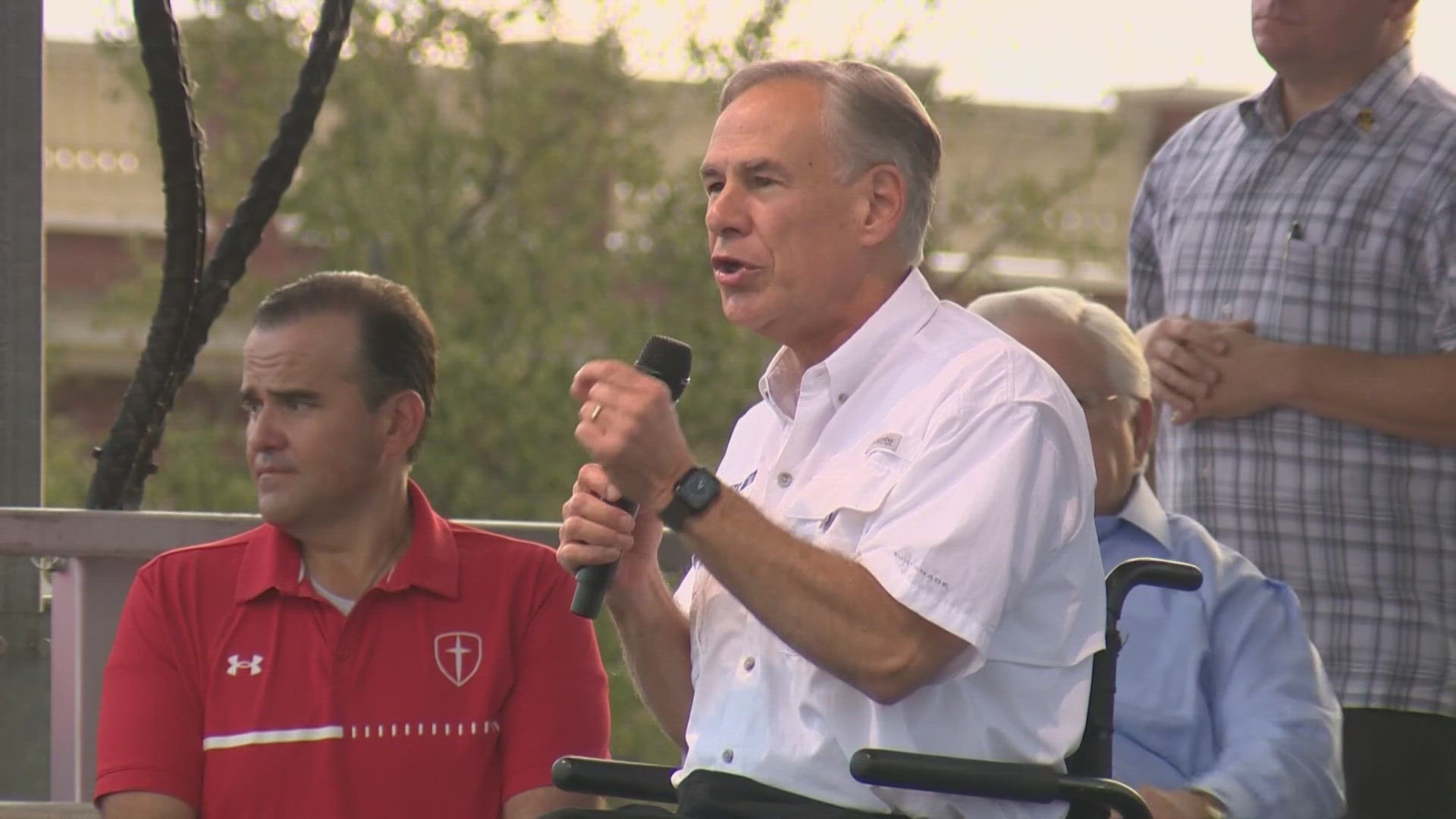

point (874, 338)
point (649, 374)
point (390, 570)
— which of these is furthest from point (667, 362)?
point (390, 570)

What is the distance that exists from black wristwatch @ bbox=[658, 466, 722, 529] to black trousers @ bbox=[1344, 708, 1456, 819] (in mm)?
1838

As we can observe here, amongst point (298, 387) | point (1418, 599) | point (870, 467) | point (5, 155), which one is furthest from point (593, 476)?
point (1418, 599)

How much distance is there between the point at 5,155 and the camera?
361 centimetres

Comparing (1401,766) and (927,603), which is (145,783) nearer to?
(927,603)

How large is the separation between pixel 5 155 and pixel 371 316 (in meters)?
0.76

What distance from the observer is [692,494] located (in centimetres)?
240

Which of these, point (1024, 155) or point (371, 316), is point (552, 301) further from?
point (371, 316)

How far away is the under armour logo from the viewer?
125 inches

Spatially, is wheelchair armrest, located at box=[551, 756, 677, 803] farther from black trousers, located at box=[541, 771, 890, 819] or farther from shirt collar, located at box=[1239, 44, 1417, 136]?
shirt collar, located at box=[1239, 44, 1417, 136]

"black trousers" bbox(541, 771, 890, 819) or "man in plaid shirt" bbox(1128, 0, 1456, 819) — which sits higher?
"man in plaid shirt" bbox(1128, 0, 1456, 819)

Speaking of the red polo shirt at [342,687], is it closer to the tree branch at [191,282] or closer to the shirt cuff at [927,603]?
the tree branch at [191,282]

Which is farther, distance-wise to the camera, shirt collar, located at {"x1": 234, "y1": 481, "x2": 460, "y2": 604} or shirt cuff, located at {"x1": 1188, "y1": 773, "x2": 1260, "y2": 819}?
shirt collar, located at {"x1": 234, "y1": 481, "x2": 460, "y2": 604}

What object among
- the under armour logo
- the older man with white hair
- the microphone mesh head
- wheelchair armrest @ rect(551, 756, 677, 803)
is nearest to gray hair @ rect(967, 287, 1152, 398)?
the older man with white hair

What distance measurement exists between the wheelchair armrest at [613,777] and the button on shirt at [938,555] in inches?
4.9
